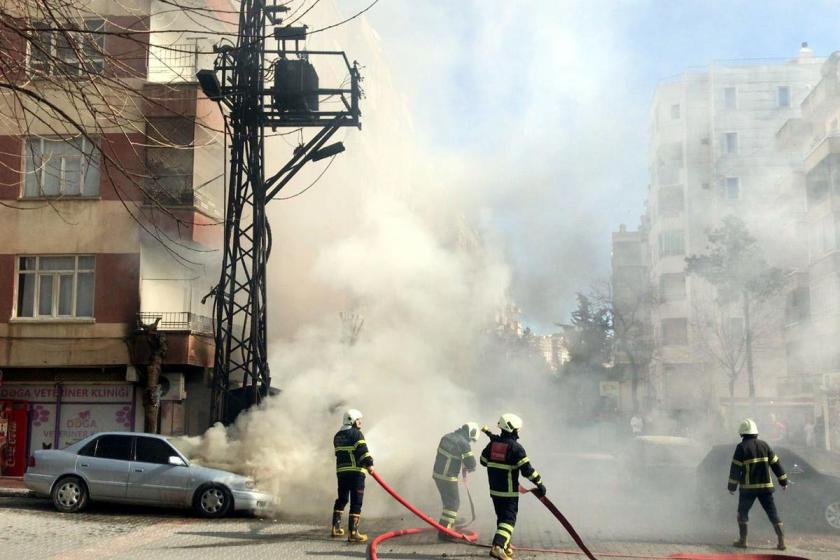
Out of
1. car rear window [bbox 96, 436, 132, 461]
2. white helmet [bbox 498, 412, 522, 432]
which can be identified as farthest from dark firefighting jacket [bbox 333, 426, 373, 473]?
car rear window [bbox 96, 436, 132, 461]

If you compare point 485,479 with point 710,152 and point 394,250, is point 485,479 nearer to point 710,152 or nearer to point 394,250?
→ point 394,250

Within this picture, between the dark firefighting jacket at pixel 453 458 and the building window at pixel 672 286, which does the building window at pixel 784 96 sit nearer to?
the dark firefighting jacket at pixel 453 458

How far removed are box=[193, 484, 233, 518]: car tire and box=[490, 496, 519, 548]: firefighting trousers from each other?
4991 mm

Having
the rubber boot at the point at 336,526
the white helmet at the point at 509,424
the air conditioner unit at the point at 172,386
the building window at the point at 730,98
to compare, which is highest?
the building window at the point at 730,98

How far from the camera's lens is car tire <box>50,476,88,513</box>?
12.4 meters

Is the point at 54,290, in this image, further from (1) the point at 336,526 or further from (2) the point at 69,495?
(1) the point at 336,526

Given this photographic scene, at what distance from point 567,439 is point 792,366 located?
28.5ft

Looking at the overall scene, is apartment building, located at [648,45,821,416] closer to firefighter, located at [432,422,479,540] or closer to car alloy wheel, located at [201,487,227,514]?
firefighter, located at [432,422,479,540]

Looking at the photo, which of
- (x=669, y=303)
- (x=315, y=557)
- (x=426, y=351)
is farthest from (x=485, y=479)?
(x=669, y=303)

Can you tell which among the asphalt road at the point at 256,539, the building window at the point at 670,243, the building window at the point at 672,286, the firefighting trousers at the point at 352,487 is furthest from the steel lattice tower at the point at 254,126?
the building window at the point at 672,286

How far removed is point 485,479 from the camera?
51.8ft

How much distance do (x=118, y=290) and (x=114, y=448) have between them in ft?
26.3

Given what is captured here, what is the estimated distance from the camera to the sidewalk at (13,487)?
15547 mm

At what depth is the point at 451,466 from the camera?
35.8 ft
